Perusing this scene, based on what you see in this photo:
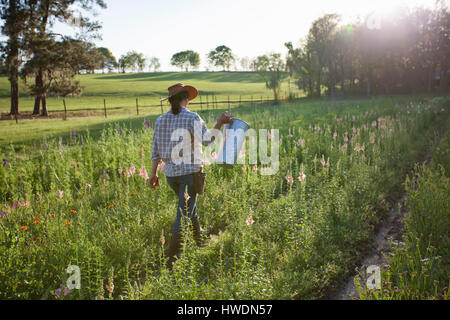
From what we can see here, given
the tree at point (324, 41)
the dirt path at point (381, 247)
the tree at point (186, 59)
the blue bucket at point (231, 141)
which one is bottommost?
the dirt path at point (381, 247)

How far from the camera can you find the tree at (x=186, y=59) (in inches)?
3474

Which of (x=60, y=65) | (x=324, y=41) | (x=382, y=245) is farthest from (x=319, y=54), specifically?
(x=382, y=245)

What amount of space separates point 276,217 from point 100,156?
473 centimetres

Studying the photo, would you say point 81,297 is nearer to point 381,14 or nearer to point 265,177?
point 265,177

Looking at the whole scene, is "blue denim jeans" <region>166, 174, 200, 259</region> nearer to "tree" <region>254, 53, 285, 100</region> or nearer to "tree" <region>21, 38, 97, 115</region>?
"tree" <region>21, 38, 97, 115</region>

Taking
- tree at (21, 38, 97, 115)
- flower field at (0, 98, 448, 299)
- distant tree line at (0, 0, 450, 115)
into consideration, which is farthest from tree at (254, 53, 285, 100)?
flower field at (0, 98, 448, 299)

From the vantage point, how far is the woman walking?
3203 millimetres

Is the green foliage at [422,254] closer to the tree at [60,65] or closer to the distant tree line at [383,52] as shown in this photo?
the tree at [60,65]

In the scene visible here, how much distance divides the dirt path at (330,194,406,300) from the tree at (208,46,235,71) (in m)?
99.2

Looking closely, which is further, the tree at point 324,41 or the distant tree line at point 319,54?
the tree at point 324,41

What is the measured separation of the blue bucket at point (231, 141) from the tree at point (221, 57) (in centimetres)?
9949

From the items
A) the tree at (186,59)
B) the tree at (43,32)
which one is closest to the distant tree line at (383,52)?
the tree at (43,32)
